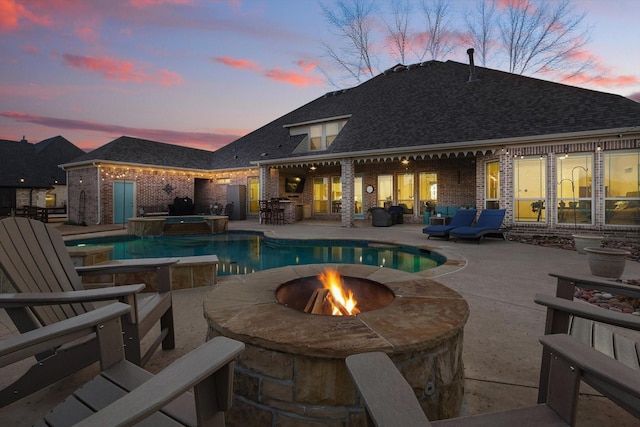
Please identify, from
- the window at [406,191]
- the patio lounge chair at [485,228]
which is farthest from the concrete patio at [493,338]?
the window at [406,191]

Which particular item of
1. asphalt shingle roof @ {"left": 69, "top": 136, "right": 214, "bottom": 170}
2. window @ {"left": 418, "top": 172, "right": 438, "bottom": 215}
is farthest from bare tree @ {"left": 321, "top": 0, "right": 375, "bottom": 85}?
window @ {"left": 418, "top": 172, "right": 438, "bottom": 215}

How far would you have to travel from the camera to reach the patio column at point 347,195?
1319cm

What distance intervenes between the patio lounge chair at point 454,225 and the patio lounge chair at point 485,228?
0.27 meters

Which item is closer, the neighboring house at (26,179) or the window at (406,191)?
the window at (406,191)

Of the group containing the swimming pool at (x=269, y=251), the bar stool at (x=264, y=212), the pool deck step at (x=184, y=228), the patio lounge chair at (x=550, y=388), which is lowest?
the swimming pool at (x=269, y=251)

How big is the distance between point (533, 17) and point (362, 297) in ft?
90.8

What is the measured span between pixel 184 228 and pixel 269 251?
568cm

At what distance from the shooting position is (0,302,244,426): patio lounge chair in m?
0.78

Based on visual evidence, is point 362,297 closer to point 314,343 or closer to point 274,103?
point 314,343

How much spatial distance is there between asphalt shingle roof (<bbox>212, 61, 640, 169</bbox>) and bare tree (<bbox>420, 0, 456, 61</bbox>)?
752 centimetres

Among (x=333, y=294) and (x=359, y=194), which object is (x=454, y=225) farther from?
(x=333, y=294)

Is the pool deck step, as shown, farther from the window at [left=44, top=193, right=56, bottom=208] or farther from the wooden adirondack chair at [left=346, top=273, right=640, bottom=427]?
the window at [left=44, top=193, right=56, bottom=208]

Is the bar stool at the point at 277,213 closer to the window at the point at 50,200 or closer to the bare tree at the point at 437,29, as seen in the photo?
the bare tree at the point at 437,29

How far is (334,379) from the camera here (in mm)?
1500
